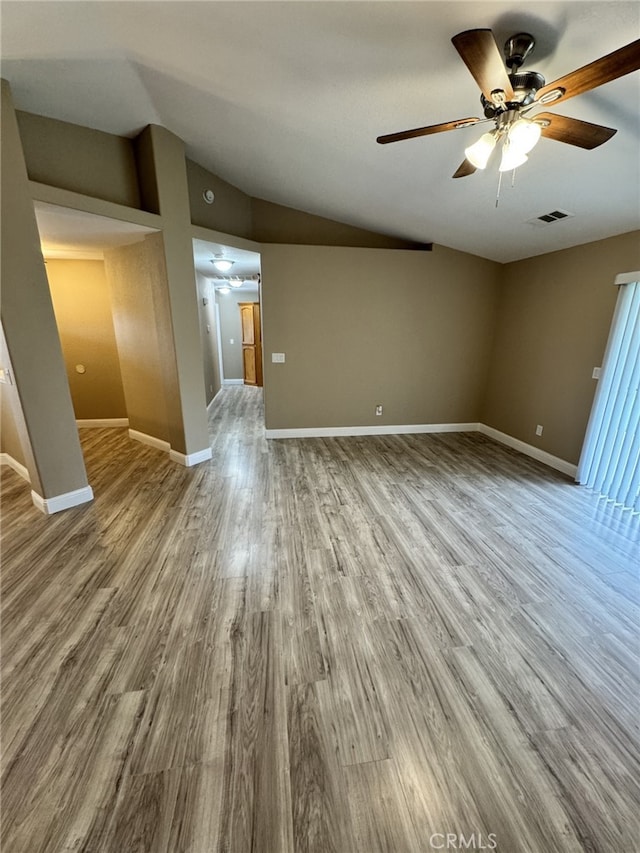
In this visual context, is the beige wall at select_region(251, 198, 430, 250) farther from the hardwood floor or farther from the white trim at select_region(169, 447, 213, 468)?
the hardwood floor

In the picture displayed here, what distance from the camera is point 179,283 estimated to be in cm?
336

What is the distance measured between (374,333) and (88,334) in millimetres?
4149

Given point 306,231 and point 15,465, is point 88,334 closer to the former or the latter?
point 15,465

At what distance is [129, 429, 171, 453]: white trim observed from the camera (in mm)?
4225

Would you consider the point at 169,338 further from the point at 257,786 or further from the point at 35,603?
the point at 257,786

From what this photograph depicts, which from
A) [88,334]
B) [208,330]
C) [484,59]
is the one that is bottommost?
[88,334]

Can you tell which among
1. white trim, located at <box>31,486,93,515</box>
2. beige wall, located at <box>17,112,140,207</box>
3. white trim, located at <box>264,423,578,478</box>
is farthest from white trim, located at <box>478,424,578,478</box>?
beige wall, located at <box>17,112,140,207</box>

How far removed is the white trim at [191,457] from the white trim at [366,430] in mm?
1033

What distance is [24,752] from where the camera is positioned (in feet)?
4.12

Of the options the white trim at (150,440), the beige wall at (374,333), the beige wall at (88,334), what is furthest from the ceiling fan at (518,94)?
the beige wall at (88,334)

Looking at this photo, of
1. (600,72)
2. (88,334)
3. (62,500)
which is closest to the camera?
(600,72)

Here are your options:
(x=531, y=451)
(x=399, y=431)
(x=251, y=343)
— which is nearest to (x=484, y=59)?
(x=531, y=451)

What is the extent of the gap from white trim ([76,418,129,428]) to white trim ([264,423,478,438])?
2.37 metres

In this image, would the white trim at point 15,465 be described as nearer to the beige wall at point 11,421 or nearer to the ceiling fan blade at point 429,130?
the beige wall at point 11,421
